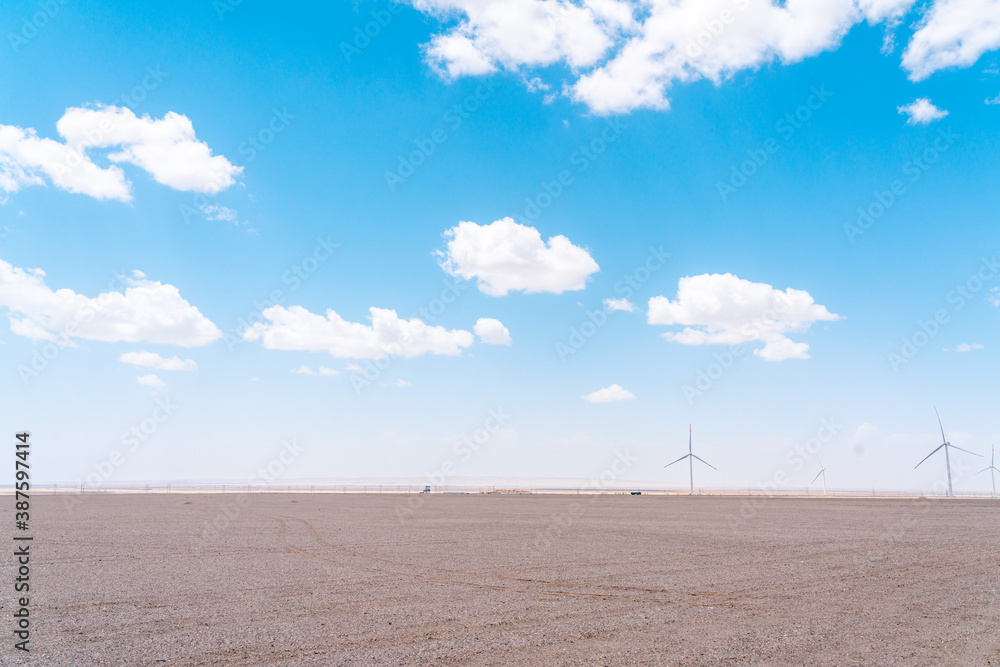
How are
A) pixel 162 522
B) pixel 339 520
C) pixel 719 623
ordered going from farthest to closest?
pixel 339 520
pixel 162 522
pixel 719 623

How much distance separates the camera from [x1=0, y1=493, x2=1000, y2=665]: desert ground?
40.6 feet

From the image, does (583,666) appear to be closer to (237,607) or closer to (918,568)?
(237,607)

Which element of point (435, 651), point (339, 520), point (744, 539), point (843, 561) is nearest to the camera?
point (435, 651)

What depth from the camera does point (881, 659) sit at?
1205 centimetres

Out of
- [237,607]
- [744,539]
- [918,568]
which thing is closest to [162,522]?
[237,607]

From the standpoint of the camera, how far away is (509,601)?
16.9 m

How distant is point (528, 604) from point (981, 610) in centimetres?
1213

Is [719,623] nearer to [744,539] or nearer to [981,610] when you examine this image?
[981,610]

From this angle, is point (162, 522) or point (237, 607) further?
point (162, 522)

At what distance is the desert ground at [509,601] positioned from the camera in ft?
40.6

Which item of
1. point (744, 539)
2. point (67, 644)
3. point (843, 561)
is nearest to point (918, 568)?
point (843, 561)

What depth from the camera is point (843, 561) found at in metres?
25.0

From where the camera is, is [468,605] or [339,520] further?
[339,520]

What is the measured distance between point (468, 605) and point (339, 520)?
33768mm
